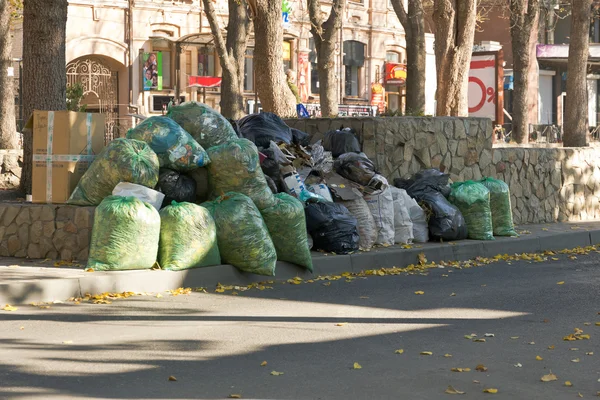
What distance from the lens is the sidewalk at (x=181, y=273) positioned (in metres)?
8.60

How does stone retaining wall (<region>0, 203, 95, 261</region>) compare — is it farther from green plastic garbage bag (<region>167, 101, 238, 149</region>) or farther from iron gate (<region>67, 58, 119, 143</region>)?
iron gate (<region>67, 58, 119, 143</region>)

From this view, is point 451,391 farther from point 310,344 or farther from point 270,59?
point 270,59

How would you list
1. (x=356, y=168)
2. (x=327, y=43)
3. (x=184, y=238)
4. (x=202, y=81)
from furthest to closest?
(x=202, y=81)
(x=327, y=43)
(x=356, y=168)
(x=184, y=238)

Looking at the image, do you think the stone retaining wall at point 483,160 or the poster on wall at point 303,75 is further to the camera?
the poster on wall at point 303,75

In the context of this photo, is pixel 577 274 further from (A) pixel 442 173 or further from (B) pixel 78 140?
(B) pixel 78 140

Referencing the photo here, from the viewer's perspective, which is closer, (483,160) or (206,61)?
(483,160)

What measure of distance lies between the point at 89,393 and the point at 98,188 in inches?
201

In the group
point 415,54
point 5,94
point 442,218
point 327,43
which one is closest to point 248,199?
point 442,218

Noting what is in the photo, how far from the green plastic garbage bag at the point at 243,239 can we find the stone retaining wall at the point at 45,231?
1.32 metres

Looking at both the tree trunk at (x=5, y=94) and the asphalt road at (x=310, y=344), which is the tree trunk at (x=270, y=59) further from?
the asphalt road at (x=310, y=344)

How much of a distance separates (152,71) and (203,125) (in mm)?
27360

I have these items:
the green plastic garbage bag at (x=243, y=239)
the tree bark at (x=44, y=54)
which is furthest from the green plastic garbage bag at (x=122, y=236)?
the tree bark at (x=44, y=54)

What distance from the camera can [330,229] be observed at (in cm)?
1135

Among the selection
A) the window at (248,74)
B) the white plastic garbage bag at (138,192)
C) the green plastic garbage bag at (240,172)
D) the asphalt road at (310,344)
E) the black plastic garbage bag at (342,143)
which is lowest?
the asphalt road at (310,344)
